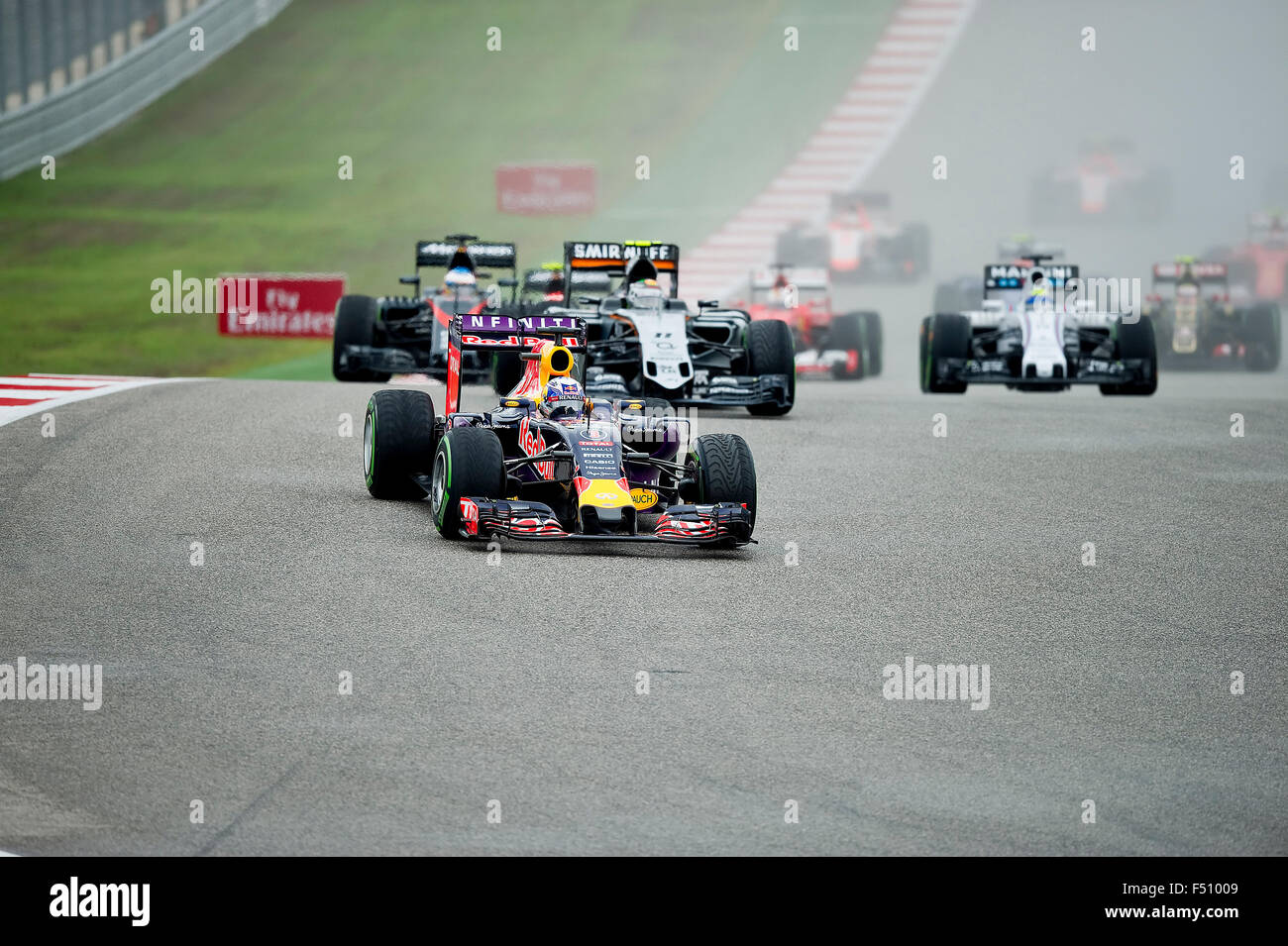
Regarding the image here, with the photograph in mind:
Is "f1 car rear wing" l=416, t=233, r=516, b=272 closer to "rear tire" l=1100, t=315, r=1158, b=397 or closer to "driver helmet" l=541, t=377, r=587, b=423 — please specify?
"rear tire" l=1100, t=315, r=1158, b=397

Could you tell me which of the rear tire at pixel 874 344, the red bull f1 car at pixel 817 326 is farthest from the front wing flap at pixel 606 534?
the rear tire at pixel 874 344

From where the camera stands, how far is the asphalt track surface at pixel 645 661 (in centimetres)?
736

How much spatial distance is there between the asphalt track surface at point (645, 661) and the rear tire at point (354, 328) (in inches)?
205

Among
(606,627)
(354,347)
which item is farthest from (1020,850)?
(354,347)

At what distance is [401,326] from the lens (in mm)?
21891

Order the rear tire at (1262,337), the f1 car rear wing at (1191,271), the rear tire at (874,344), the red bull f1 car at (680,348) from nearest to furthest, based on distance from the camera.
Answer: the red bull f1 car at (680,348), the rear tire at (874,344), the f1 car rear wing at (1191,271), the rear tire at (1262,337)

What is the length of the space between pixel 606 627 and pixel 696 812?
9.29ft

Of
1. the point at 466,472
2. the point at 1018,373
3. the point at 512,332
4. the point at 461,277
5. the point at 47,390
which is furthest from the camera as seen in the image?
the point at 461,277

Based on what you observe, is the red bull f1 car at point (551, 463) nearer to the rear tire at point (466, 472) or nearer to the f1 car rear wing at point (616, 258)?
the rear tire at point (466, 472)

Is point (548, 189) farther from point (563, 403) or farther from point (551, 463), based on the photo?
point (551, 463)

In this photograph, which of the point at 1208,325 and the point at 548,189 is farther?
the point at 548,189

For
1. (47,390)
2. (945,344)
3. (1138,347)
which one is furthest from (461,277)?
(1138,347)

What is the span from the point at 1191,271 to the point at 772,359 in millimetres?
13892
